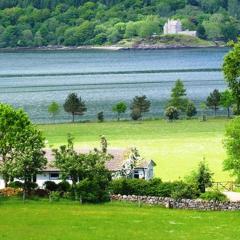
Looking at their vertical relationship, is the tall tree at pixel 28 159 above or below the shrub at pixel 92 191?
above

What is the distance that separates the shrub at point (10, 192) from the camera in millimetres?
59688

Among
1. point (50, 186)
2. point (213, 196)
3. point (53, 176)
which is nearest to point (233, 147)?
point (213, 196)

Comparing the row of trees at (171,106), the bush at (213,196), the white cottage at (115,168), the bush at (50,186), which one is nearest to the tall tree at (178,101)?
the row of trees at (171,106)

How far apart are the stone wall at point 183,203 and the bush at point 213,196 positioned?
757 mm

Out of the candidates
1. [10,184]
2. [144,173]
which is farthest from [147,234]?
[144,173]

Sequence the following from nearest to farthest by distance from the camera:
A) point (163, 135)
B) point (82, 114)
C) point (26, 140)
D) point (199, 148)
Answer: point (26, 140)
point (199, 148)
point (163, 135)
point (82, 114)

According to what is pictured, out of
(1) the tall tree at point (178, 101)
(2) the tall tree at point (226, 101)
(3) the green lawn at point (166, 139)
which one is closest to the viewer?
(3) the green lawn at point (166, 139)

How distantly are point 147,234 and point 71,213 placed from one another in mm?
8004

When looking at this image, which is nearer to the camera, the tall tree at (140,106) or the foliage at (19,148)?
the foliage at (19,148)

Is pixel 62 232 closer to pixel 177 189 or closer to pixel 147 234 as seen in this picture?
pixel 147 234

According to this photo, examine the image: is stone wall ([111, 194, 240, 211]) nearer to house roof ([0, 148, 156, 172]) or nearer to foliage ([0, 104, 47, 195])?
foliage ([0, 104, 47, 195])

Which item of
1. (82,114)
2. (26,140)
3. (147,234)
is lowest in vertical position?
(147,234)

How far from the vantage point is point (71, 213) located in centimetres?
5319

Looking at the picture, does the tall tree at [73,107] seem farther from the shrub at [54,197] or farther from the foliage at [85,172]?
the shrub at [54,197]
